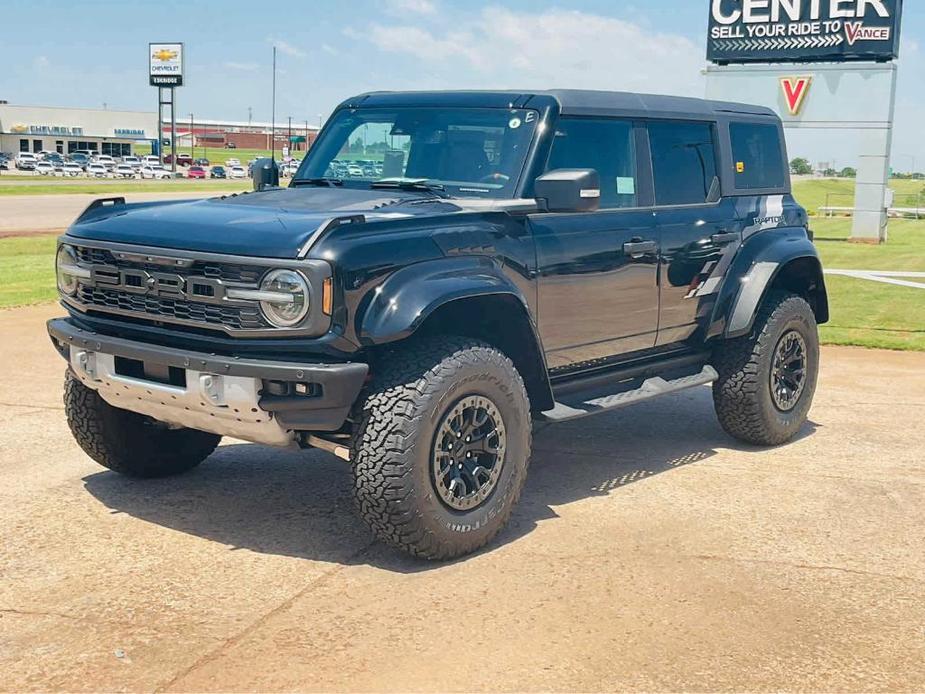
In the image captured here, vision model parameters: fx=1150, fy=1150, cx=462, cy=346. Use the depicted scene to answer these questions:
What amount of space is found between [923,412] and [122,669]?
6320 millimetres

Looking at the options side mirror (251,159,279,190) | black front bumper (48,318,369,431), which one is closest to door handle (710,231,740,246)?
side mirror (251,159,279,190)

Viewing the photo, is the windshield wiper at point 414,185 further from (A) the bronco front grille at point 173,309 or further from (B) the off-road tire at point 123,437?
(B) the off-road tire at point 123,437

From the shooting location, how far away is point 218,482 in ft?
20.2

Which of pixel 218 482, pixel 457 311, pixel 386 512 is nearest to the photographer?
pixel 386 512

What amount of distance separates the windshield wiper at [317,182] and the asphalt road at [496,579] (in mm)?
1580

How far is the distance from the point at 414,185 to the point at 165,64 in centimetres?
10877

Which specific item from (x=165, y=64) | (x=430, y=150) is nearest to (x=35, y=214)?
(x=430, y=150)

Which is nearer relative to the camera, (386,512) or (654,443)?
(386,512)

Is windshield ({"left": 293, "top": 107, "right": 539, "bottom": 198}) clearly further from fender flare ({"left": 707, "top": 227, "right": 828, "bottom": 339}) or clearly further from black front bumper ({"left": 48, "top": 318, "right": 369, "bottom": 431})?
fender flare ({"left": 707, "top": 227, "right": 828, "bottom": 339})

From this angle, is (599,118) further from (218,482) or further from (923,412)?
(923,412)

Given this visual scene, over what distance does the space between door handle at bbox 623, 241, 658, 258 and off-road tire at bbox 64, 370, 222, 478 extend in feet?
8.13

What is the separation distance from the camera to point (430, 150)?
602 centimetres

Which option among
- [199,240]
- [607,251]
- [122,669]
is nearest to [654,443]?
[607,251]

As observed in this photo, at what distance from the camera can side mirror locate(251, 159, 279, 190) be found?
22.6 feet
